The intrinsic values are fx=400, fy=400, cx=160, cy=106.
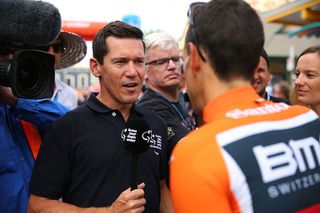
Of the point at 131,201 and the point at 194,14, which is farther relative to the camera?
the point at 131,201

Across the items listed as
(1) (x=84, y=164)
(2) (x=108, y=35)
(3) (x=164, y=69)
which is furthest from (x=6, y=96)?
(3) (x=164, y=69)

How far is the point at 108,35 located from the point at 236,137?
50.9 inches

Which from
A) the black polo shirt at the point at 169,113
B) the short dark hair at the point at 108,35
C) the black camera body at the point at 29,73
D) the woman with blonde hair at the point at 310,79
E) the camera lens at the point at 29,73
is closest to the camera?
the black camera body at the point at 29,73

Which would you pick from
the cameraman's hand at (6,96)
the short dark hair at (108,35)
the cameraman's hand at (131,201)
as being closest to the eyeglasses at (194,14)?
the cameraman's hand at (131,201)

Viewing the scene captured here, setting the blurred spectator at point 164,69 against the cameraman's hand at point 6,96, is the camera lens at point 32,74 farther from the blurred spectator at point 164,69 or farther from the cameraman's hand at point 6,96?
the blurred spectator at point 164,69

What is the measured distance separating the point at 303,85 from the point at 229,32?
1.98m

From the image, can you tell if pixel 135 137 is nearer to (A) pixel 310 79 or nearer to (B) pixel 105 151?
(B) pixel 105 151

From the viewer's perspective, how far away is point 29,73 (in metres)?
1.97

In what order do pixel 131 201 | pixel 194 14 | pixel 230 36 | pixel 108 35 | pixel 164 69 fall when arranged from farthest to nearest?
pixel 164 69 < pixel 108 35 < pixel 131 201 < pixel 194 14 < pixel 230 36

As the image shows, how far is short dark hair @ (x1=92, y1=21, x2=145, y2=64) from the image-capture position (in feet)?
7.57

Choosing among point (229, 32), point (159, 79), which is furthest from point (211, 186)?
point (159, 79)

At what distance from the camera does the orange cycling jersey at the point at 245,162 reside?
1.20 m

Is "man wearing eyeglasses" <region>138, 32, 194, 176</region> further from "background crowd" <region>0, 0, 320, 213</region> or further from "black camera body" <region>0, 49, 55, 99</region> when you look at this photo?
"black camera body" <region>0, 49, 55, 99</region>

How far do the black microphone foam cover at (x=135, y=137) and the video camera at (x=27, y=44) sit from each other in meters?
0.46
